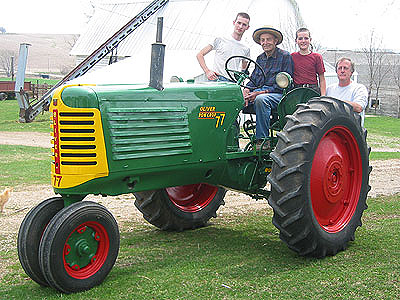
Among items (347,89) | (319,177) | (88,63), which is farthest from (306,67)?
(88,63)

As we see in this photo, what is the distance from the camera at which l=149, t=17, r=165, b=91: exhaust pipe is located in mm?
4934

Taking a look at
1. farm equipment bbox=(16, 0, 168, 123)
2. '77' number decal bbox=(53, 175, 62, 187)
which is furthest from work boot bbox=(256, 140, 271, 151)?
farm equipment bbox=(16, 0, 168, 123)

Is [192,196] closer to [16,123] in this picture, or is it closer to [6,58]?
[16,123]

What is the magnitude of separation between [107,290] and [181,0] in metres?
29.3

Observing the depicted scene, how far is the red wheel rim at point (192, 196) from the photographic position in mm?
6660

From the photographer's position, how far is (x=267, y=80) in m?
6.37

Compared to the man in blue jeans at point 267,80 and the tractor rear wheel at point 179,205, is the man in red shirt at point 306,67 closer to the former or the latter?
the man in blue jeans at point 267,80

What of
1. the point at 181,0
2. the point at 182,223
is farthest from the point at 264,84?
the point at 181,0

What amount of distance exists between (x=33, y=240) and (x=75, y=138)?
2.99 ft

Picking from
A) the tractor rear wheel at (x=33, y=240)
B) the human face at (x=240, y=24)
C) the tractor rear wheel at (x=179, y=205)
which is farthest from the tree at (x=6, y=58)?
the tractor rear wheel at (x=33, y=240)

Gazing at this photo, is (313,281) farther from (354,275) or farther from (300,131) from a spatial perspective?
(300,131)

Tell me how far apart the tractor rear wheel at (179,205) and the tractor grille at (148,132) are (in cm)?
127

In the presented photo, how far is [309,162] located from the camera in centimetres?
505

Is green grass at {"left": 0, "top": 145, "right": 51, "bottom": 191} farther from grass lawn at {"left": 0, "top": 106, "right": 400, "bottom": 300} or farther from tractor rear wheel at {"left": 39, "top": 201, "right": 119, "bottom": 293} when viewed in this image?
tractor rear wheel at {"left": 39, "top": 201, "right": 119, "bottom": 293}
